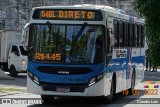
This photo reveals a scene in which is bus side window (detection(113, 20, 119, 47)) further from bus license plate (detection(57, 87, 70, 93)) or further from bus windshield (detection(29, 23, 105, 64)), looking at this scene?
bus license plate (detection(57, 87, 70, 93))

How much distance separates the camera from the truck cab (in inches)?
1318

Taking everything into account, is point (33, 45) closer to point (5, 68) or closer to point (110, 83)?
point (110, 83)

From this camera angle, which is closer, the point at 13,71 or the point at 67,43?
the point at 67,43

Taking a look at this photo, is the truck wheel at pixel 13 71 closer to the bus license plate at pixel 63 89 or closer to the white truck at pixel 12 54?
the white truck at pixel 12 54

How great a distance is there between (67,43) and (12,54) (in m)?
17.8

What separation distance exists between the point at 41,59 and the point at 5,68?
18.9 m

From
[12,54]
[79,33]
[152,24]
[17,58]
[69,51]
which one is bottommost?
[17,58]

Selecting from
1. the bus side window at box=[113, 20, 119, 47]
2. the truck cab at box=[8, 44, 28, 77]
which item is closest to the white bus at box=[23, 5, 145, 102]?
the bus side window at box=[113, 20, 119, 47]

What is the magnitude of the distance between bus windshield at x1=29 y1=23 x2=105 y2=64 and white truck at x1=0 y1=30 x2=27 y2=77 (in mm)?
17010

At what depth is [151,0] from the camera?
14.7 m

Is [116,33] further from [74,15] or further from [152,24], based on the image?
[152,24]

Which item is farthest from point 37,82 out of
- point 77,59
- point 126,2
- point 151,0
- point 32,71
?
point 126,2

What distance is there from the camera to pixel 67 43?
53.4 feet

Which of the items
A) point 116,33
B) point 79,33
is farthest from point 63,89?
point 116,33
